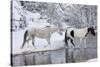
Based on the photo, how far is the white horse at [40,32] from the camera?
2078mm

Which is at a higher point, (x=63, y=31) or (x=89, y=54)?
(x=63, y=31)

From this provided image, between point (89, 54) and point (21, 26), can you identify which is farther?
point (89, 54)

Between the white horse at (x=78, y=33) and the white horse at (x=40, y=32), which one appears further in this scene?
the white horse at (x=78, y=33)

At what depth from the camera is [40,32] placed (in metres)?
2.12

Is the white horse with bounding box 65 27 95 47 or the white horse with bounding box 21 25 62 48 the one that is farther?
the white horse with bounding box 65 27 95 47

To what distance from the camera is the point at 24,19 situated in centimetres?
207

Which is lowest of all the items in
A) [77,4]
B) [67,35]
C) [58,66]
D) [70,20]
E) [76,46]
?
[58,66]

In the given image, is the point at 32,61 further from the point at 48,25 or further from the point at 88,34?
the point at 88,34

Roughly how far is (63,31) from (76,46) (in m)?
0.26

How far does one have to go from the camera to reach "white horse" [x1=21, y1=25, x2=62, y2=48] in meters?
2.08

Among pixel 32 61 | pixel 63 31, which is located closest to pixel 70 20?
pixel 63 31

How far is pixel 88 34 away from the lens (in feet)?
7.52

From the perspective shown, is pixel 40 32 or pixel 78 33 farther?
pixel 78 33

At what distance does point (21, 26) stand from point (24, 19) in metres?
0.09
